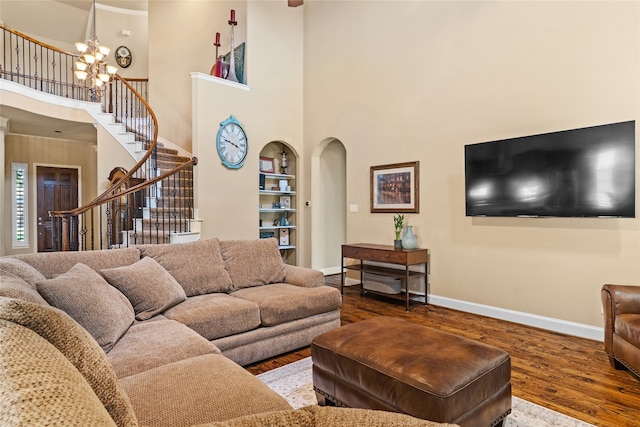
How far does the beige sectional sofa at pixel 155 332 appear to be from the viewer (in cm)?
58

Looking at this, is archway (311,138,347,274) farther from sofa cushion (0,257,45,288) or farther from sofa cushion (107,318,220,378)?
sofa cushion (0,257,45,288)

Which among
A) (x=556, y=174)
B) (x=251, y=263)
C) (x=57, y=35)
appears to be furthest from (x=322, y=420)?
(x=57, y=35)

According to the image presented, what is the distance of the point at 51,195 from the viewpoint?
321 inches

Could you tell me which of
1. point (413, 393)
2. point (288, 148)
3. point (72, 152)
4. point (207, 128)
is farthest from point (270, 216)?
point (72, 152)

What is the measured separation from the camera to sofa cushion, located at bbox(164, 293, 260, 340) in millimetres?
2396

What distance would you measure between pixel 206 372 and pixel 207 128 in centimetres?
426

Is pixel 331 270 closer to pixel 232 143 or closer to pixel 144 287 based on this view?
pixel 232 143

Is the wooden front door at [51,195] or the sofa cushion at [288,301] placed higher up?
the wooden front door at [51,195]

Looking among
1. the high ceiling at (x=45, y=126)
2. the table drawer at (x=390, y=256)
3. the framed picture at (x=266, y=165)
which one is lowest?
the table drawer at (x=390, y=256)

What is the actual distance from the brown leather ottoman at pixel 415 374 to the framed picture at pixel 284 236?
4.29 meters

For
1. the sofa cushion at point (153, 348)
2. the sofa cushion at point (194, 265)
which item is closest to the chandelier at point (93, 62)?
the sofa cushion at point (194, 265)

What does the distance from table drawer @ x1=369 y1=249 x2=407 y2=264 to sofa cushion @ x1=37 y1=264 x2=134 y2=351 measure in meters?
2.92

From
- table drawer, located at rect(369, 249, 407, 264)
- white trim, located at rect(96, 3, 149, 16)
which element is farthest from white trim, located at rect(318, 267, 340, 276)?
white trim, located at rect(96, 3, 149, 16)

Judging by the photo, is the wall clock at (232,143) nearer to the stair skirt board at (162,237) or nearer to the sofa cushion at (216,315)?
the stair skirt board at (162,237)
